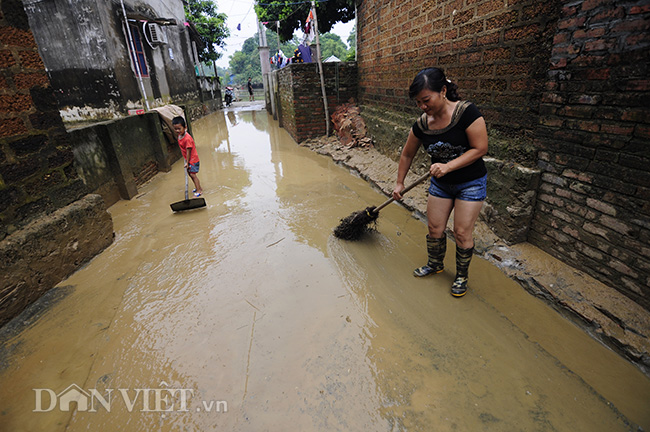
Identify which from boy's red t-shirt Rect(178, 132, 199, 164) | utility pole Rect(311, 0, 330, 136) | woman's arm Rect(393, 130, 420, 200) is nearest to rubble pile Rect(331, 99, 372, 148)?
utility pole Rect(311, 0, 330, 136)

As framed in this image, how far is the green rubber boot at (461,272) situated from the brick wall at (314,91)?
6.20m

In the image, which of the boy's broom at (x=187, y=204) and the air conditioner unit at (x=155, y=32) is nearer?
the boy's broom at (x=187, y=204)

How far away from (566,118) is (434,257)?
149 cm

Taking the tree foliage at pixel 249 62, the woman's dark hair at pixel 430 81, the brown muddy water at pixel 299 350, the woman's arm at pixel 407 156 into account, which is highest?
the tree foliage at pixel 249 62

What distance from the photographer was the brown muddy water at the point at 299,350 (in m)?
1.59

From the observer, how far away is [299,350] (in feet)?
6.42

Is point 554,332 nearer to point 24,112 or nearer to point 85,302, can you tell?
point 85,302

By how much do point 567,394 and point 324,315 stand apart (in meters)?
1.50

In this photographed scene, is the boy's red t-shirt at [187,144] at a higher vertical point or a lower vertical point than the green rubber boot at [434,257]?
higher

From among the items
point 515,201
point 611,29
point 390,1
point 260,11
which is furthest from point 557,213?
point 260,11

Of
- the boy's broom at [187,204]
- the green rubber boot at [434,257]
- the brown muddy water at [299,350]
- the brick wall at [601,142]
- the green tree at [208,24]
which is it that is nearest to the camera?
the brown muddy water at [299,350]

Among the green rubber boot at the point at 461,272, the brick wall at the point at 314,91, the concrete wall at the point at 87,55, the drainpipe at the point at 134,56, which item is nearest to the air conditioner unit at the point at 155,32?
the concrete wall at the point at 87,55

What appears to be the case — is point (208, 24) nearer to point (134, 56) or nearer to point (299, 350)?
point (134, 56)

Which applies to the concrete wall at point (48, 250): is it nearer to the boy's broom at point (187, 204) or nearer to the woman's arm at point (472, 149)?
the boy's broom at point (187, 204)
